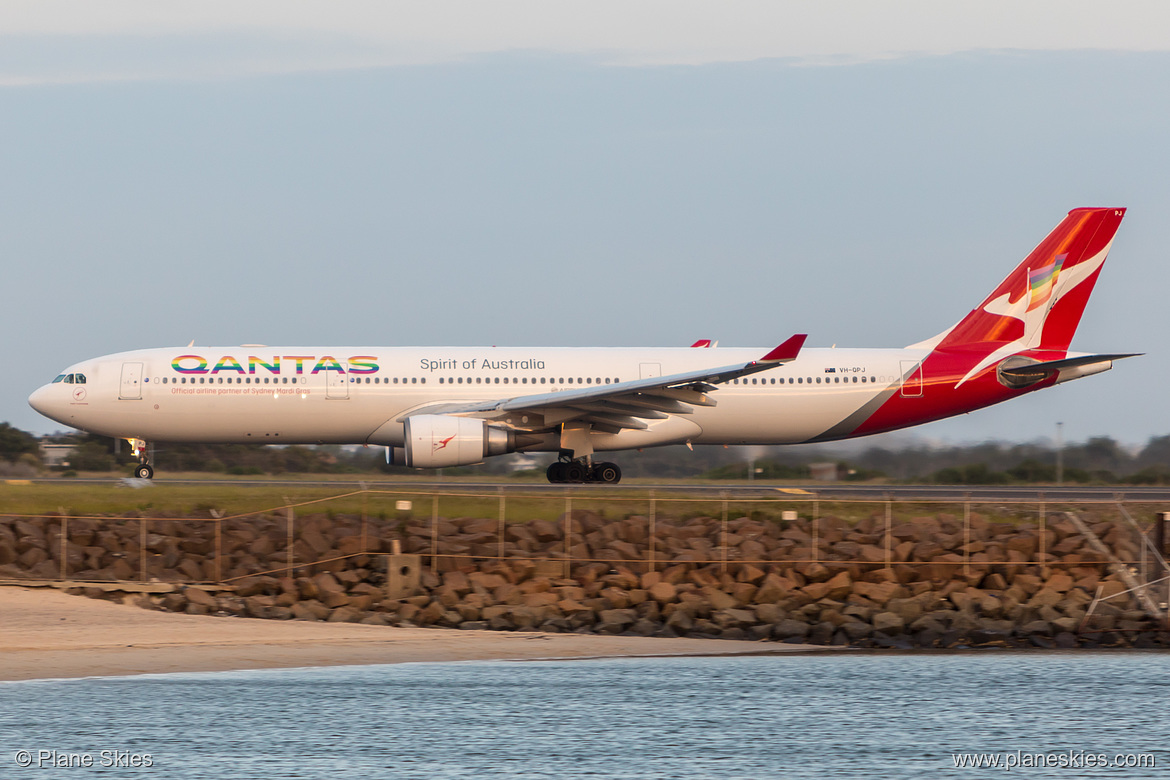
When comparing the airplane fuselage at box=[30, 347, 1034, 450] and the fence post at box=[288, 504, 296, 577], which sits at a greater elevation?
the airplane fuselage at box=[30, 347, 1034, 450]

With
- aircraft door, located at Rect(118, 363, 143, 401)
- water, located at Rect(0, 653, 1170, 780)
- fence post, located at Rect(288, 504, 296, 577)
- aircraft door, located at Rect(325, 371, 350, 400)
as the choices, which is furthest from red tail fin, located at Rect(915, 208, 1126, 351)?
aircraft door, located at Rect(118, 363, 143, 401)

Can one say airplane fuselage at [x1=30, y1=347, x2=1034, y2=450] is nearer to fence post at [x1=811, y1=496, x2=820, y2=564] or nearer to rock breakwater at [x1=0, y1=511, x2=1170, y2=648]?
rock breakwater at [x1=0, y1=511, x2=1170, y2=648]

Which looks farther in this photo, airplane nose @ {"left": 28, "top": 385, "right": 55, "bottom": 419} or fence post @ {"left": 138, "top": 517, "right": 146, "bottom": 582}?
airplane nose @ {"left": 28, "top": 385, "right": 55, "bottom": 419}

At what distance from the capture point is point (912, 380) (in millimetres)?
32688

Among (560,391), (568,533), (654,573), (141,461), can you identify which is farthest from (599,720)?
(141,461)

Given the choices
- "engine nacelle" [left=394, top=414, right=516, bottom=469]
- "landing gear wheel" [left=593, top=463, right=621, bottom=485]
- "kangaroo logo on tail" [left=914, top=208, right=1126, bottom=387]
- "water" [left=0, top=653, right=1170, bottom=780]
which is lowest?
"water" [left=0, top=653, right=1170, bottom=780]

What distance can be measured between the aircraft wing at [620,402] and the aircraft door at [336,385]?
1.65 metres

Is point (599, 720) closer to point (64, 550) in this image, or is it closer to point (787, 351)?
point (64, 550)

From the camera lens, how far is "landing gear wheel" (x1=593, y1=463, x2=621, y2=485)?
105 ft

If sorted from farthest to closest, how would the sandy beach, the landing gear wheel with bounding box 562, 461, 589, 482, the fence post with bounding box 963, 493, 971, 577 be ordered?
the landing gear wheel with bounding box 562, 461, 589, 482 → the fence post with bounding box 963, 493, 971, 577 → the sandy beach

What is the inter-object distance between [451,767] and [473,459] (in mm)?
15316

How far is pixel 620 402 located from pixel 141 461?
457 inches

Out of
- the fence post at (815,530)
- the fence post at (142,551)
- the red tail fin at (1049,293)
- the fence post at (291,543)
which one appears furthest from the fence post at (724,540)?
the red tail fin at (1049,293)

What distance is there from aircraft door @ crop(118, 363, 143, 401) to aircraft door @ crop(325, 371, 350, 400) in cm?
421
